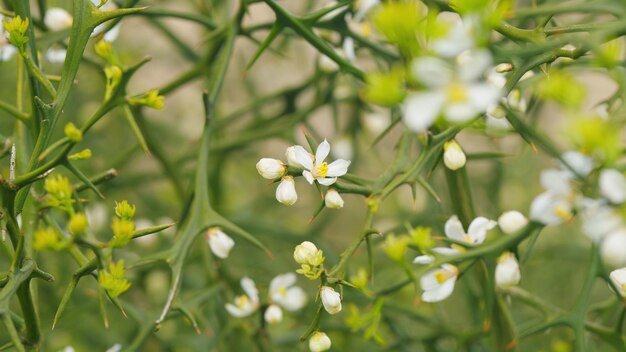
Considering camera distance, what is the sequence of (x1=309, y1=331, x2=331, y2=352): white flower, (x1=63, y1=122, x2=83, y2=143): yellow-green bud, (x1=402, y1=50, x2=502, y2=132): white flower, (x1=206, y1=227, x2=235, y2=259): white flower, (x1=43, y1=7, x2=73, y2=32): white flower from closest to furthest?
(x1=402, y1=50, x2=502, y2=132): white flower
(x1=63, y1=122, x2=83, y2=143): yellow-green bud
(x1=309, y1=331, x2=331, y2=352): white flower
(x1=206, y1=227, x2=235, y2=259): white flower
(x1=43, y1=7, x2=73, y2=32): white flower

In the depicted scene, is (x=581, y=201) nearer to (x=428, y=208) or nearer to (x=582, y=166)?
(x=582, y=166)

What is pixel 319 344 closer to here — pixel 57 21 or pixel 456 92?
pixel 456 92

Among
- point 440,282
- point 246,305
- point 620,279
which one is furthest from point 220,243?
point 620,279

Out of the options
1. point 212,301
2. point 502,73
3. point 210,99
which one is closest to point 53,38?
point 210,99

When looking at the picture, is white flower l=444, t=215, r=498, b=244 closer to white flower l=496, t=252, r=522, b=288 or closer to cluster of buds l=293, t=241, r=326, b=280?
white flower l=496, t=252, r=522, b=288

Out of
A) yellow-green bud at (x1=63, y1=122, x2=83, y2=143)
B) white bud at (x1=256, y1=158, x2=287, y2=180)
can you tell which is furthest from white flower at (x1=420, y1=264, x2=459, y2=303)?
yellow-green bud at (x1=63, y1=122, x2=83, y2=143)

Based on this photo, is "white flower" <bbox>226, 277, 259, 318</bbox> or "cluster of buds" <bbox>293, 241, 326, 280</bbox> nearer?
"cluster of buds" <bbox>293, 241, 326, 280</bbox>
